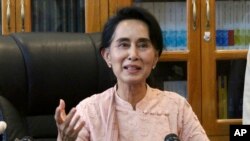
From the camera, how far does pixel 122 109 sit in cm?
160

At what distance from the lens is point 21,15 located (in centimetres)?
239

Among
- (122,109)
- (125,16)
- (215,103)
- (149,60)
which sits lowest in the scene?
(215,103)

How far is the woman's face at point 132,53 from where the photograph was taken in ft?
5.09

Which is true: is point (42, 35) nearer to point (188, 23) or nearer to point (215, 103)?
point (188, 23)

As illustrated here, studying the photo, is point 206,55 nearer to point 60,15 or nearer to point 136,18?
point 60,15

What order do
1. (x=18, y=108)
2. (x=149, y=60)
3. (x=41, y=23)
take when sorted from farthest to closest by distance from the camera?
(x=41, y=23) → (x=18, y=108) → (x=149, y=60)

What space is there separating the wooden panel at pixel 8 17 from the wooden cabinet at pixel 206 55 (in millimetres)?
387

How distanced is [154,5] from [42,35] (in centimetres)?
93

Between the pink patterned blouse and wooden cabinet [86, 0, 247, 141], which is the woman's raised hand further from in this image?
wooden cabinet [86, 0, 247, 141]

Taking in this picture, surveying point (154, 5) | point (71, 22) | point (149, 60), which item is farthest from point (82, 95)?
point (154, 5)

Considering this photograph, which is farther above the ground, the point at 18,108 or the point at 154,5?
the point at 154,5

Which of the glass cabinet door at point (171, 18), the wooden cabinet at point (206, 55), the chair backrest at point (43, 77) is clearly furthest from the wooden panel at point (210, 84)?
the chair backrest at point (43, 77)

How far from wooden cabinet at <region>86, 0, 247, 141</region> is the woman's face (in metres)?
0.90

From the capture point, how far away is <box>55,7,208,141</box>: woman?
1.55m
